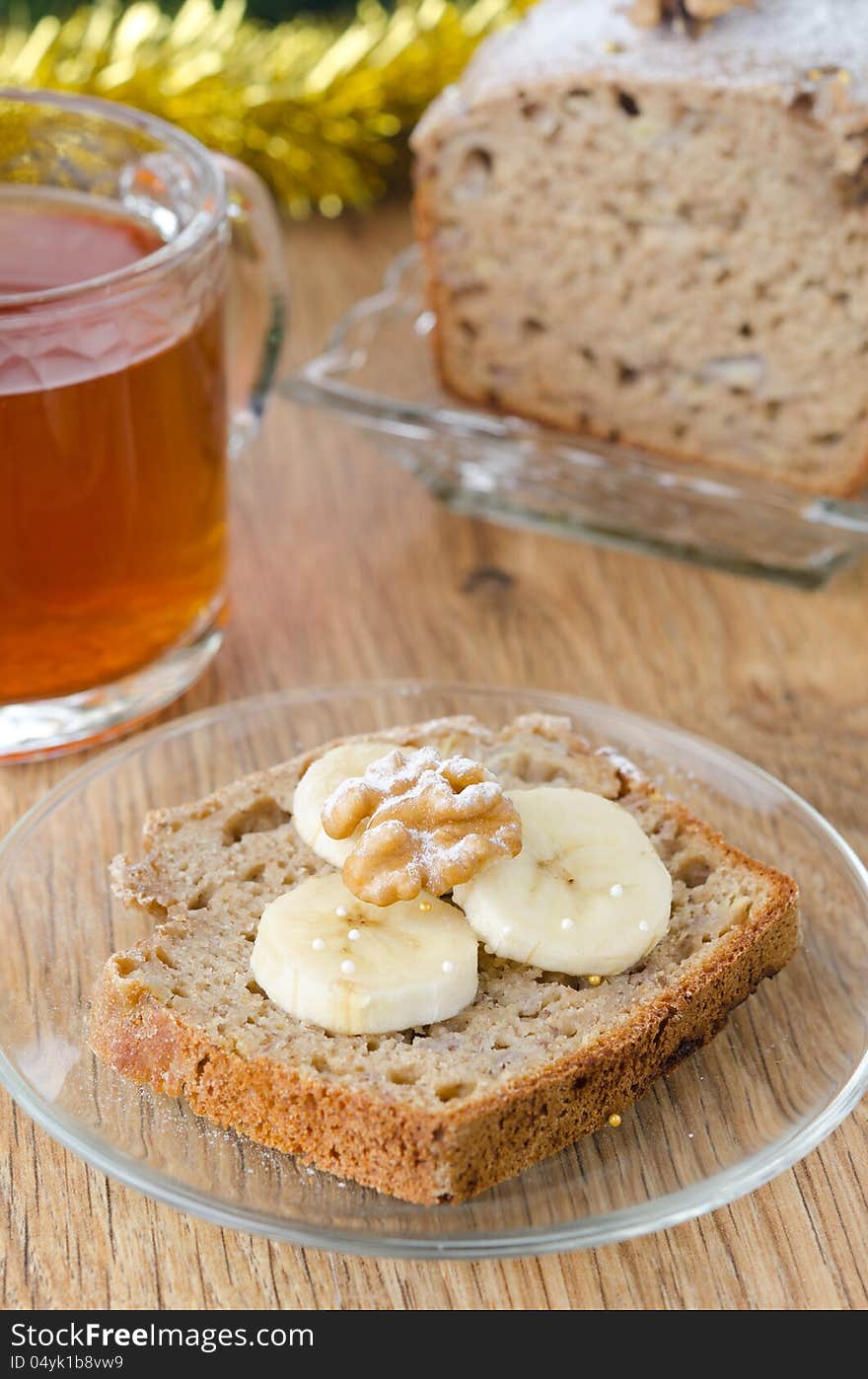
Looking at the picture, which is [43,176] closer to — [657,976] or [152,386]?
[152,386]

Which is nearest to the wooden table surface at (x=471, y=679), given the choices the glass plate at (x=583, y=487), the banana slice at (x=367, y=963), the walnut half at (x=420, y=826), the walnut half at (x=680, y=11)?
the glass plate at (x=583, y=487)

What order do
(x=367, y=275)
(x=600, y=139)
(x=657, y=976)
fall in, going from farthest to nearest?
(x=367, y=275)
(x=600, y=139)
(x=657, y=976)

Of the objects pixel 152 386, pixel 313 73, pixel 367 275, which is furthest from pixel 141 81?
pixel 152 386

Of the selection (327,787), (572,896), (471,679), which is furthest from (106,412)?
(572,896)

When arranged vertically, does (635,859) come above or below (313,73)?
below

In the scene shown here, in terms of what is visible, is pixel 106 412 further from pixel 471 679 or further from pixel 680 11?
pixel 680 11

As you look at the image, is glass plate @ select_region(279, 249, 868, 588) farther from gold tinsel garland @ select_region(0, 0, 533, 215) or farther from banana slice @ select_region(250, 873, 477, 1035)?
banana slice @ select_region(250, 873, 477, 1035)

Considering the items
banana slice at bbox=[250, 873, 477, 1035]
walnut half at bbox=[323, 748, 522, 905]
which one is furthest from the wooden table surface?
walnut half at bbox=[323, 748, 522, 905]
